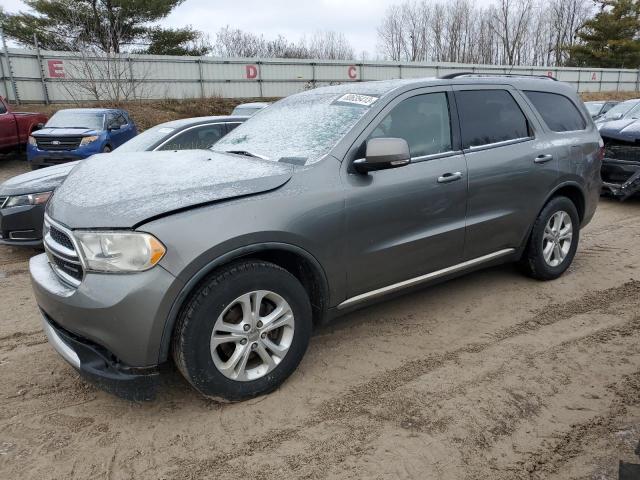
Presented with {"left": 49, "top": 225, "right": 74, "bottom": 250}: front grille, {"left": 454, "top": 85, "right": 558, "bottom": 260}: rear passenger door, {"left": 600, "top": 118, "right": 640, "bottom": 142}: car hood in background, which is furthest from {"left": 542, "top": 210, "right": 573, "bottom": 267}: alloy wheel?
{"left": 600, "top": 118, "right": 640, "bottom": 142}: car hood in background

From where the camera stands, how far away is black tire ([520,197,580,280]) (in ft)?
14.5

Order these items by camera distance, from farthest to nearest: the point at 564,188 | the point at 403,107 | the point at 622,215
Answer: the point at 622,215 → the point at 564,188 → the point at 403,107

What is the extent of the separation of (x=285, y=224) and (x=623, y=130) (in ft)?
24.2

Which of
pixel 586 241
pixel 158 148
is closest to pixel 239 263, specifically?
pixel 158 148

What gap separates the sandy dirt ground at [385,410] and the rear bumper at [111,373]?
8.9 inches

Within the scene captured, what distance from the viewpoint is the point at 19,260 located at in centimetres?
570

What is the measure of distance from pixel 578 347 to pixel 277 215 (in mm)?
2335

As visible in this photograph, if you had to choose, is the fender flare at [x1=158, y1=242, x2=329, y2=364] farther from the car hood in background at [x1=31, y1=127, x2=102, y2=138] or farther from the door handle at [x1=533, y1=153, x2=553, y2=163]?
the car hood in background at [x1=31, y1=127, x2=102, y2=138]

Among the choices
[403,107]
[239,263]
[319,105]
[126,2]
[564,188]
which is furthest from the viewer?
[126,2]

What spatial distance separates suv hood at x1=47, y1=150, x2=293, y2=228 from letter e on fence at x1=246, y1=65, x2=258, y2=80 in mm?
22299

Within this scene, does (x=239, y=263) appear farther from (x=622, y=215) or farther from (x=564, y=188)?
(x=622, y=215)

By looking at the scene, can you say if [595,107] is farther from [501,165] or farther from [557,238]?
[501,165]

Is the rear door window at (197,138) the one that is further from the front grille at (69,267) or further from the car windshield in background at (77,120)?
the car windshield in background at (77,120)

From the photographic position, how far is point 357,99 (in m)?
3.53
